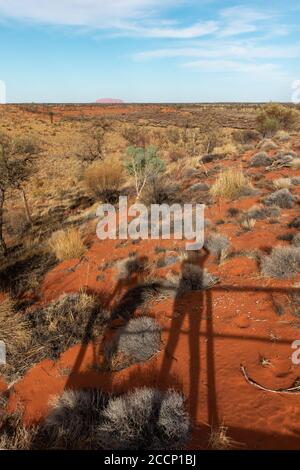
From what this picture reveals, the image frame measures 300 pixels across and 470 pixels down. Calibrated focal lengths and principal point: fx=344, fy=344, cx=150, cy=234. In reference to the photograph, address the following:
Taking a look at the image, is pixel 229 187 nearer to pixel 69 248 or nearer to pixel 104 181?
pixel 69 248

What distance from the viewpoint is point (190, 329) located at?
5215 millimetres

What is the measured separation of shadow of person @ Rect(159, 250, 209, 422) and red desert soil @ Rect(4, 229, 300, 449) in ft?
0.04

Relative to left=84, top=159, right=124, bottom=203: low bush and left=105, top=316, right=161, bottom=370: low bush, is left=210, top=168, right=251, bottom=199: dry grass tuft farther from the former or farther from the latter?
left=105, top=316, right=161, bottom=370: low bush

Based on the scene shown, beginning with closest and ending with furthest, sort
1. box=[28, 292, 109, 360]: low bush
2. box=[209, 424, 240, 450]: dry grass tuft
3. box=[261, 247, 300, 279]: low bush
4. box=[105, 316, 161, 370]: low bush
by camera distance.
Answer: box=[209, 424, 240, 450]: dry grass tuft
box=[105, 316, 161, 370]: low bush
box=[28, 292, 109, 360]: low bush
box=[261, 247, 300, 279]: low bush

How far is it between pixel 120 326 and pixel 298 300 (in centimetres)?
281

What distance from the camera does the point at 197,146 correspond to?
27.8 metres

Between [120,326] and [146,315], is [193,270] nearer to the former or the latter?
[146,315]

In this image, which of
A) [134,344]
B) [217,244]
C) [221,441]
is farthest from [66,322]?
[217,244]

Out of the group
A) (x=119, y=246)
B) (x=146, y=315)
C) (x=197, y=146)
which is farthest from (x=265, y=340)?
(x=197, y=146)

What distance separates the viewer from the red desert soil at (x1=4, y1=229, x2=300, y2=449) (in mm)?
3584

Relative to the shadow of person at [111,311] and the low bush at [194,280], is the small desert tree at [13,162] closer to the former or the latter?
the shadow of person at [111,311]

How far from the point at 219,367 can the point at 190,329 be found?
0.92 m

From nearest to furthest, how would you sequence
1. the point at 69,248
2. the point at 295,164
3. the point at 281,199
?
the point at 69,248 → the point at 281,199 → the point at 295,164

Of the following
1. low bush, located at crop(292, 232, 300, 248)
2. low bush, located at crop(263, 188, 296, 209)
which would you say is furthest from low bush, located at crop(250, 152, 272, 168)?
low bush, located at crop(292, 232, 300, 248)
